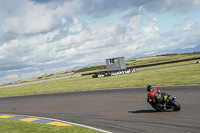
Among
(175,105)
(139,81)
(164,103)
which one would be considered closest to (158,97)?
(164,103)

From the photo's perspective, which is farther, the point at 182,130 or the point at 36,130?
the point at 36,130

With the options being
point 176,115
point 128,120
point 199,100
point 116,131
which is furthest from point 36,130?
point 199,100

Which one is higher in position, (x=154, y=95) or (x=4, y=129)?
(x=154, y=95)

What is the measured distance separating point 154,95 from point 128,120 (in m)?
1.98

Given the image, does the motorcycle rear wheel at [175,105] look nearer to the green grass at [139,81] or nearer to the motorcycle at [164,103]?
the motorcycle at [164,103]

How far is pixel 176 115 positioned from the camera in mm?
9594

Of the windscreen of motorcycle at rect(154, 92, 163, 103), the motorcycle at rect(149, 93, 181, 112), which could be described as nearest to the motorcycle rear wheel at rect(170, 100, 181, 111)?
the motorcycle at rect(149, 93, 181, 112)

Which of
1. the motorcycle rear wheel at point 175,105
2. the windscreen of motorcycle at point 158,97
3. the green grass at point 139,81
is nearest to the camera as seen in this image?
the motorcycle rear wheel at point 175,105

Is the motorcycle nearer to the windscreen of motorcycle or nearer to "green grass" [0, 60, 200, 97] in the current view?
the windscreen of motorcycle

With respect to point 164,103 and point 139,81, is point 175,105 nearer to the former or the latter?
point 164,103

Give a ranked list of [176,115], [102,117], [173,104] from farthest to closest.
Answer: [102,117] → [173,104] → [176,115]

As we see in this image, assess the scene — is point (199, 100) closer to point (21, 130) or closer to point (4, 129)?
point (21, 130)

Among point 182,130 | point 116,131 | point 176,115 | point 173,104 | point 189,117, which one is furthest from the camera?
point 173,104

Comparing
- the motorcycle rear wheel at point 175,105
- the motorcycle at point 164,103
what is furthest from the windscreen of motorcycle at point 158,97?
the motorcycle rear wheel at point 175,105
